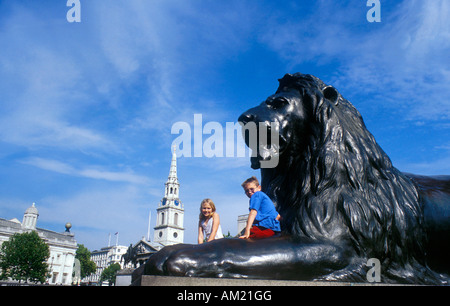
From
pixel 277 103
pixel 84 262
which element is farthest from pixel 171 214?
pixel 277 103

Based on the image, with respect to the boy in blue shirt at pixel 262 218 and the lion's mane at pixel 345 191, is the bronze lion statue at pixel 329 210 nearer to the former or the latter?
the lion's mane at pixel 345 191

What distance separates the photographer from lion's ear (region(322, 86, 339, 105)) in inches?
137

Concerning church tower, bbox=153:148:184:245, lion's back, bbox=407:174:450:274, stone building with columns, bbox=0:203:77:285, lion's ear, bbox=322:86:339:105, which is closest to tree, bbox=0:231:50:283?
stone building with columns, bbox=0:203:77:285

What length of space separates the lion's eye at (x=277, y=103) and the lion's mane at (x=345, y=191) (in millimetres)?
212

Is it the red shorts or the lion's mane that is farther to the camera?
the red shorts

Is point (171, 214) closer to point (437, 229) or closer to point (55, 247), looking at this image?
point (55, 247)

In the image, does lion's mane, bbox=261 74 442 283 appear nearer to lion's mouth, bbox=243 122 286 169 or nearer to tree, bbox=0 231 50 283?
lion's mouth, bbox=243 122 286 169

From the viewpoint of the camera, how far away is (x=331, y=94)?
350 centimetres

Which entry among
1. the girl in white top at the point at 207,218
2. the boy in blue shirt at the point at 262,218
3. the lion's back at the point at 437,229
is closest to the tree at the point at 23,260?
the girl in white top at the point at 207,218
